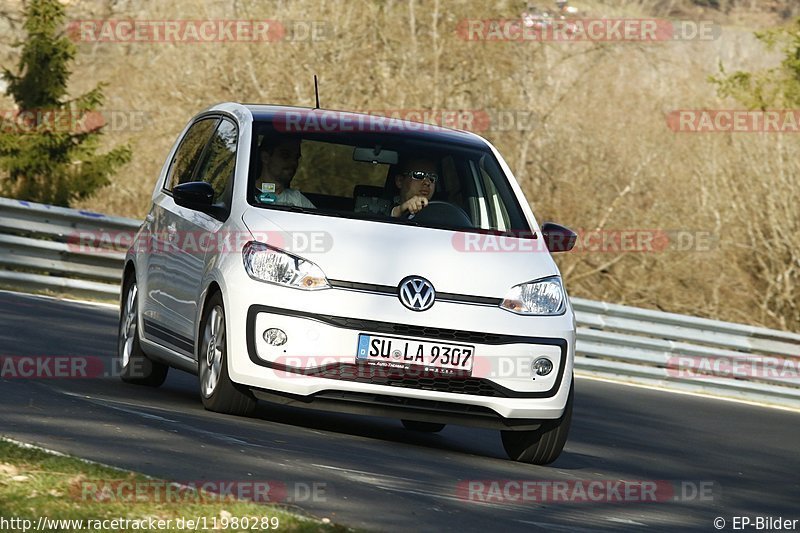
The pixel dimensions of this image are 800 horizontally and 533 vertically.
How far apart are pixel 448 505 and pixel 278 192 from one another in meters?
2.83

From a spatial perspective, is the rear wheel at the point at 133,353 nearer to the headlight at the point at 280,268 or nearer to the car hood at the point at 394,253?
the car hood at the point at 394,253

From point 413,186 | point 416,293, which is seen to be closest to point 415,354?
point 416,293

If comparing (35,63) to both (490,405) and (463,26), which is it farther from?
(490,405)

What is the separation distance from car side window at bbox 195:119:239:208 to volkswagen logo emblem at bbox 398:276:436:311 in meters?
1.27

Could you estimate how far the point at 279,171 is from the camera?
8.96 meters

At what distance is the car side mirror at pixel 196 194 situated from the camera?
8773 millimetres

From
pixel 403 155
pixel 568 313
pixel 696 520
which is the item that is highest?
pixel 403 155

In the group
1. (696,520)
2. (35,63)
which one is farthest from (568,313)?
(35,63)

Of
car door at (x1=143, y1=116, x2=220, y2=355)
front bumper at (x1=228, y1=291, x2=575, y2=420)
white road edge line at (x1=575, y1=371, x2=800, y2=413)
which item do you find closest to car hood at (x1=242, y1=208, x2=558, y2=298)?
front bumper at (x1=228, y1=291, x2=575, y2=420)

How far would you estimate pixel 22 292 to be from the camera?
58.0ft

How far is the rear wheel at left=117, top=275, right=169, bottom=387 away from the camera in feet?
33.3

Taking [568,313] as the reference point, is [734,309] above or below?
below

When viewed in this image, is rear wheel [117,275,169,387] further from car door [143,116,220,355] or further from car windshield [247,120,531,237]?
car windshield [247,120,531,237]

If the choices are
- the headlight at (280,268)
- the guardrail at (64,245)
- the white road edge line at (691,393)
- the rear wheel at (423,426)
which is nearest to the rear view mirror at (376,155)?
the headlight at (280,268)
